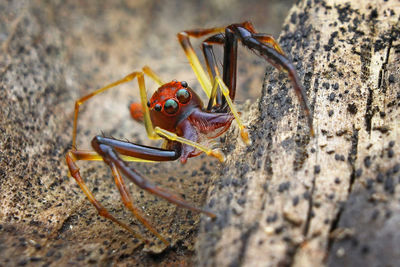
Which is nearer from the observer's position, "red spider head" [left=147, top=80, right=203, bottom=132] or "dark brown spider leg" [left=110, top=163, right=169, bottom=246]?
"dark brown spider leg" [left=110, top=163, right=169, bottom=246]

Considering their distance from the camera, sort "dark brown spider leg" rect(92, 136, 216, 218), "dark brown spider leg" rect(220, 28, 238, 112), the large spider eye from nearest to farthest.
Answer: "dark brown spider leg" rect(92, 136, 216, 218) < "dark brown spider leg" rect(220, 28, 238, 112) < the large spider eye

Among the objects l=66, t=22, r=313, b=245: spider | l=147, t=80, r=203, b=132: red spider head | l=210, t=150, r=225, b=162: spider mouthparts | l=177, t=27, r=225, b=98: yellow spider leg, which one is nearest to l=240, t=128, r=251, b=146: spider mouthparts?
l=66, t=22, r=313, b=245: spider

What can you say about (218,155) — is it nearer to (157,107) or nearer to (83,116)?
(157,107)

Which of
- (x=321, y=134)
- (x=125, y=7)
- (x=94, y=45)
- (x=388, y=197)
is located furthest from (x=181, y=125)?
(x=125, y=7)

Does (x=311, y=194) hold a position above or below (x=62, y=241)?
above

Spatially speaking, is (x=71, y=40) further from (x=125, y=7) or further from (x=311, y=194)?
(x=311, y=194)

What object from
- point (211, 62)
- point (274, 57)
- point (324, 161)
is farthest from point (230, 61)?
point (324, 161)

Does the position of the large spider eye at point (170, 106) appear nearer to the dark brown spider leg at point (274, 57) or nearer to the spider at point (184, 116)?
the spider at point (184, 116)

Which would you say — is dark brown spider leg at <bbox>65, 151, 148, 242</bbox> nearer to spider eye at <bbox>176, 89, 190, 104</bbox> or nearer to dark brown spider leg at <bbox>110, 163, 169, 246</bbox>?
dark brown spider leg at <bbox>110, 163, 169, 246</bbox>
